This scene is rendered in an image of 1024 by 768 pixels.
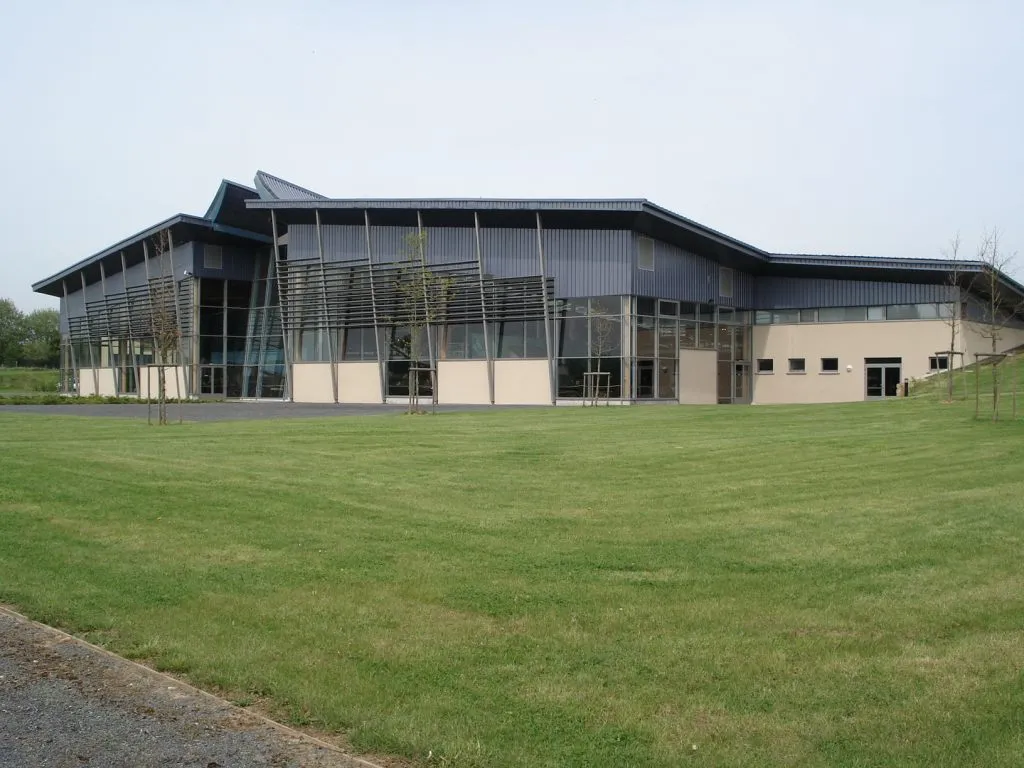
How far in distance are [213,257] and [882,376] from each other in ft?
127

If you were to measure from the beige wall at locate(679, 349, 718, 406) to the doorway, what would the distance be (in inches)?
298

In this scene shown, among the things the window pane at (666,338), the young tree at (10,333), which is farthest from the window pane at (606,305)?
the young tree at (10,333)

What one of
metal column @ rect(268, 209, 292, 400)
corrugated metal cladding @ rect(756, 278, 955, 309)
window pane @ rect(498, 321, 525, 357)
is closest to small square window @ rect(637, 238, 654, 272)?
window pane @ rect(498, 321, 525, 357)

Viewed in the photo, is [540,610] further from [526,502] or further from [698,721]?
[526,502]

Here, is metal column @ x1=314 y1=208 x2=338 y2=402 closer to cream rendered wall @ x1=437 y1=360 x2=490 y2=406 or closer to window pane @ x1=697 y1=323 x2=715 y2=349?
cream rendered wall @ x1=437 y1=360 x2=490 y2=406

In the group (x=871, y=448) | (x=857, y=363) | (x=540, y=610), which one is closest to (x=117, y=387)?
(x=857, y=363)

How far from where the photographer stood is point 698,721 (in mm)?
4746

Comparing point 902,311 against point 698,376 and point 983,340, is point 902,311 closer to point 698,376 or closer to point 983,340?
point 983,340

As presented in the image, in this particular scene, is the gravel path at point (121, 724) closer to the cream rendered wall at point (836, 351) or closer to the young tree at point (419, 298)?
the young tree at point (419, 298)

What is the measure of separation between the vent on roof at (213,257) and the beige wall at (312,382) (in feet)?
32.2

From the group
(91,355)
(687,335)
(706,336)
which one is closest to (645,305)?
(687,335)

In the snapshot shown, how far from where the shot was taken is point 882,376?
4447 centimetres

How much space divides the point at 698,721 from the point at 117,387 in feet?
210

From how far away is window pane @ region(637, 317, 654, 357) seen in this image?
39469 millimetres
